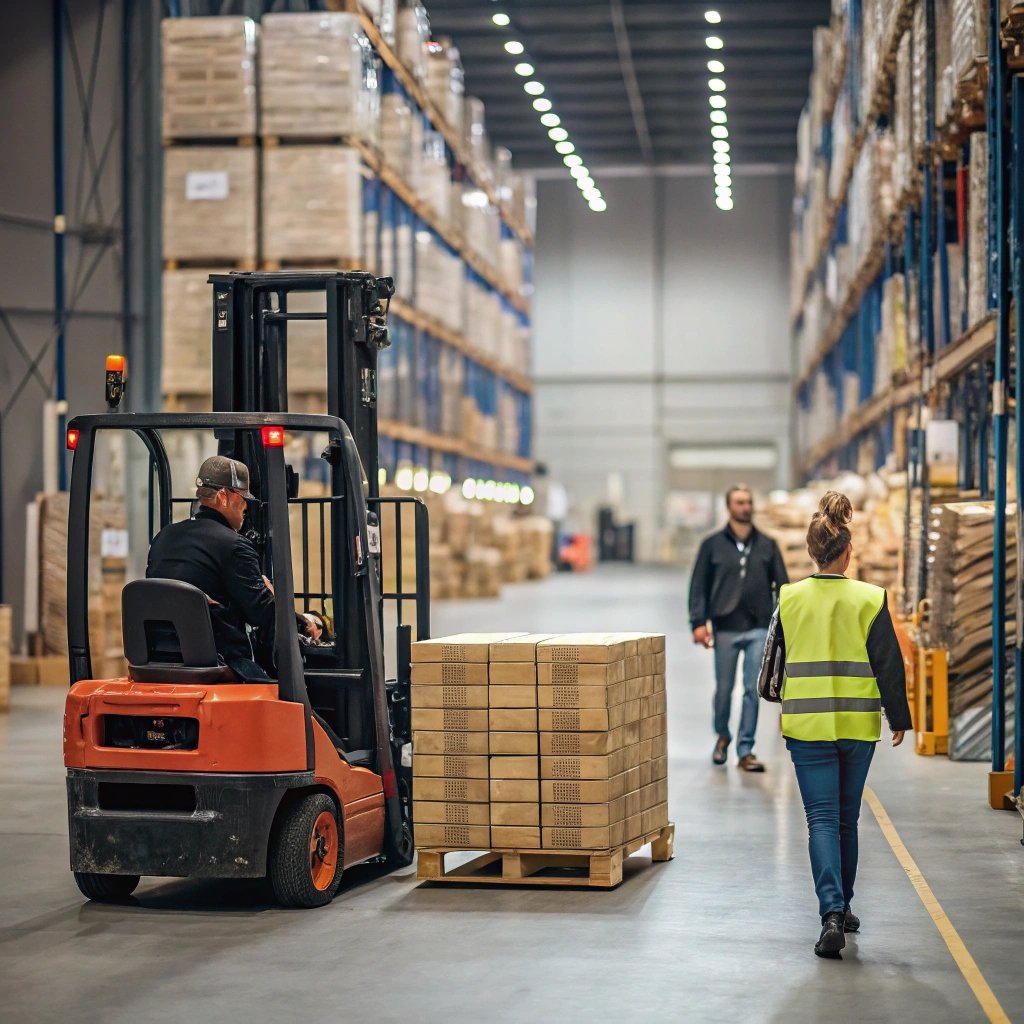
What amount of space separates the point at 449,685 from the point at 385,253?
11748 millimetres

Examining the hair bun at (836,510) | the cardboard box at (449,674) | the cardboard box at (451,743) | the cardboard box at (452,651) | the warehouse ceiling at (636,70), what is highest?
the warehouse ceiling at (636,70)

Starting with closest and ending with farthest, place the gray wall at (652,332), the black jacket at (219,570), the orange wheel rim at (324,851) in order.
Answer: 1. the black jacket at (219,570)
2. the orange wheel rim at (324,851)
3. the gray wall at (652,332)

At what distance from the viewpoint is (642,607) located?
68.8 ft

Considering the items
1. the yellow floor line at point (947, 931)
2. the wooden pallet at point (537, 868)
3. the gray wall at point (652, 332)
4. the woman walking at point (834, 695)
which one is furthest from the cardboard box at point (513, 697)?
the gray wall at point (652, 332)

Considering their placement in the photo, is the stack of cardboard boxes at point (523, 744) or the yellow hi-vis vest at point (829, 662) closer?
the yellow hi-vis vest at point (829, 662)

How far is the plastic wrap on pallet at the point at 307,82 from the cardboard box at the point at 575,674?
9.69m

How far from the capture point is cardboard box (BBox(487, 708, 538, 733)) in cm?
539

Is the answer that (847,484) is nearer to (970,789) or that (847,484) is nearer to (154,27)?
(970,789)

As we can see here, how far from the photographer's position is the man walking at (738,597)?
829 centimetres

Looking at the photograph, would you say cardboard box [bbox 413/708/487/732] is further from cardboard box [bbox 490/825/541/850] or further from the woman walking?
the woman walking

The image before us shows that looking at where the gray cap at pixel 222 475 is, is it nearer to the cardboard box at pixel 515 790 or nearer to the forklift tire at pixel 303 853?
the forklift tire at pixel 303 853

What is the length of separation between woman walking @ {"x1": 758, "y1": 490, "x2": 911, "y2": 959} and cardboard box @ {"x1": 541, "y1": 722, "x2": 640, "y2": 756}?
0.83 m

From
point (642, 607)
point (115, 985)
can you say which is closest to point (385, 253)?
point (642, 607)

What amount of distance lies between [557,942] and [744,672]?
378 centimetres
